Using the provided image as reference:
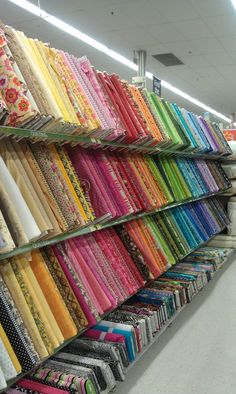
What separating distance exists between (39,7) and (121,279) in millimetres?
5525

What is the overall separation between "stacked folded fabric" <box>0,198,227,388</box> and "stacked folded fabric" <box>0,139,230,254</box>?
181 mm

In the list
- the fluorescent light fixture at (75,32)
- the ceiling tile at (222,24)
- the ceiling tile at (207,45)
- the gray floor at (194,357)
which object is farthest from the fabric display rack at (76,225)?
the ceiling tile at (207,45)

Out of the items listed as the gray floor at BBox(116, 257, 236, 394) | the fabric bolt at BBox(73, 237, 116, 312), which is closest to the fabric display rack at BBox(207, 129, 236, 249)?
the gray floor at BBox(116, 257, 236, 394)

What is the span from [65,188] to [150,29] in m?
6.43

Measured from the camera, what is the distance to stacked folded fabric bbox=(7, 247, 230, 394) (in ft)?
6.04

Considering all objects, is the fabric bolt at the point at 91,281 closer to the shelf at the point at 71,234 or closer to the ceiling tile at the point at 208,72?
the shelf at the point at 71,234

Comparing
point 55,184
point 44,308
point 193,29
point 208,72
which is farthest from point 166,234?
point 208,72

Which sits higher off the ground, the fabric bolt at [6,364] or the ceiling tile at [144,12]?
the ceiling tile at [144,12]

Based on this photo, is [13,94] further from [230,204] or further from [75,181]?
[230,204]

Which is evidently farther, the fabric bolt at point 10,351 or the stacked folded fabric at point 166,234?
the stacked folded fabric at point 166,234

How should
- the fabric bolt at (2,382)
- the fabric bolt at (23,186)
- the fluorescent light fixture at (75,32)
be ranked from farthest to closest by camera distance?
the fluorescent light fixture at (75,32), the fabric bolt at (23,186), the fabric bolt at (2,382)

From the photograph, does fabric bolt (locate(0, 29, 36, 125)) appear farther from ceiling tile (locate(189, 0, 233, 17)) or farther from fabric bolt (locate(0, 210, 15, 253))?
ceiling tile (locate(189, 0, 233, 17))

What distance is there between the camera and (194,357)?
271cm

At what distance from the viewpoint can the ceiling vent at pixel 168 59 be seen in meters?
9.48
